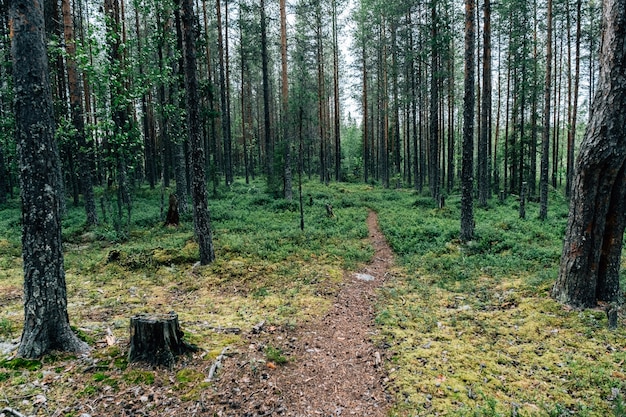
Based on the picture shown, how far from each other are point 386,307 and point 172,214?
10.0 metres

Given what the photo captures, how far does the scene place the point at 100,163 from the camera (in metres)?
12.5

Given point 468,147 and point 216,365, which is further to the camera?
point 468,147

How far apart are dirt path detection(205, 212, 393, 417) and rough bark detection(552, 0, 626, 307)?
147 inches

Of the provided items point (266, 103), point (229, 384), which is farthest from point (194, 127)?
point (266, 103)

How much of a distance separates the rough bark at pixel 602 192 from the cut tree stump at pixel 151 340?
6678 mm

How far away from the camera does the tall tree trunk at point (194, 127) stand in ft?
26.0

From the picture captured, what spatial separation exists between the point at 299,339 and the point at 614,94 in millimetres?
6338

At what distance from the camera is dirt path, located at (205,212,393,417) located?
12.9 ft

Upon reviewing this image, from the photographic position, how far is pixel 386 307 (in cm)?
694

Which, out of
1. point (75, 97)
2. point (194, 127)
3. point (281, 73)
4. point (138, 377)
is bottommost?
point (138, 377)

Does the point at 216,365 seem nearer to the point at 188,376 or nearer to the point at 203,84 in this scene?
the point at 188,376

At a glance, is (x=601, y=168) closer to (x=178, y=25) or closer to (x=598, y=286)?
(x=598, y=286)

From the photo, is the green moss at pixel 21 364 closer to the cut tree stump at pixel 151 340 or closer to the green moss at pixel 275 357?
the cut tree stump at pixel 151 340

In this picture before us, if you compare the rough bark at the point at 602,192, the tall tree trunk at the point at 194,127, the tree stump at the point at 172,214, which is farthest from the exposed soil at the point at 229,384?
the tree stump at the point at 172,214
